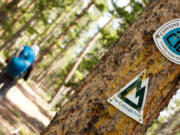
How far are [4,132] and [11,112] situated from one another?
2.21 m

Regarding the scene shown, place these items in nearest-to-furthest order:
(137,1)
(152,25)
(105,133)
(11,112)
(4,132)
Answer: (105,133) < (152,25) < (4,132) < (11,112) < (137,1)

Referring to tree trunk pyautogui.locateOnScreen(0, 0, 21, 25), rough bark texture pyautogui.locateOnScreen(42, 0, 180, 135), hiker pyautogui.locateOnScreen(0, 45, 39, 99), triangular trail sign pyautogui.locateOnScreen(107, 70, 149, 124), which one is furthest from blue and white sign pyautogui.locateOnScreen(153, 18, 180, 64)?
tree trunk pyautogui.locateOnScreen(0, 0, 21, 25)

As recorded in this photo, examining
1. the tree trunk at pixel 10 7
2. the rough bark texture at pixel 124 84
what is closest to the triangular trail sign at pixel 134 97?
the rough bark texture at pixel 124 84

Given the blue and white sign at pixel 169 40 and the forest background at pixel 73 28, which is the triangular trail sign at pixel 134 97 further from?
the forest background at pixel 73 28

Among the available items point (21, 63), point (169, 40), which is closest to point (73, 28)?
point (21, 63)

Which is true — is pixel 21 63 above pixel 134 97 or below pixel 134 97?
above

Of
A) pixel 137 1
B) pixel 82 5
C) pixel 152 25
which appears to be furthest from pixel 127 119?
pixel 82 5

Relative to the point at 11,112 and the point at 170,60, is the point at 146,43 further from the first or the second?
the point at 11,112

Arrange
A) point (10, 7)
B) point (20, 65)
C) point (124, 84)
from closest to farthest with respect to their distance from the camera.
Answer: point (124, 84), point (20, 65), point (10, 7)

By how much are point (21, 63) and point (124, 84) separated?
255 inches

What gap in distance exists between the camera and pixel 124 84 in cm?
162

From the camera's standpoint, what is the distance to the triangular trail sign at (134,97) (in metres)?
1.60

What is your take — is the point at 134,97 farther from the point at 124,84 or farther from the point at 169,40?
the point at 169,40

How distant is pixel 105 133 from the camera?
1.56 metres
